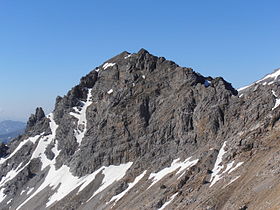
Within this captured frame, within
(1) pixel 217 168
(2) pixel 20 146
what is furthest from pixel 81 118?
(1) pixel 217 168

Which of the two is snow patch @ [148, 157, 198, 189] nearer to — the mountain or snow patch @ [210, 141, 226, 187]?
the mountain

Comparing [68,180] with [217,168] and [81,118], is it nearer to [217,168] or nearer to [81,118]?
[81,118]

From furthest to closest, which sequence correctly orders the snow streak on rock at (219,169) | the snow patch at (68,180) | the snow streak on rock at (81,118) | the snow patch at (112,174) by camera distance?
1. the snow streak on rock at (81,118)
2. the snow patch at (68,180)
3. the snow patch at (112,174)
4. the snow streak on rock at (219,169)

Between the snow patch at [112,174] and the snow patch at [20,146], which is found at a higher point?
the snow patch at [20,146]

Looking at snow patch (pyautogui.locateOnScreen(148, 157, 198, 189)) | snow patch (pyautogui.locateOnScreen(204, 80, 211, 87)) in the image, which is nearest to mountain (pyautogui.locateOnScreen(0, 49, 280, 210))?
snow patch (pyautogui.locateOnScreen(204, 80, 211, 87))

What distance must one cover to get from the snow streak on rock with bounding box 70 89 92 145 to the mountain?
1.78 ft

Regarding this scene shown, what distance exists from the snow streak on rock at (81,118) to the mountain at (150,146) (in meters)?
0.54

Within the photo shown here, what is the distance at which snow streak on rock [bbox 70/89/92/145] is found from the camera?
173900mm

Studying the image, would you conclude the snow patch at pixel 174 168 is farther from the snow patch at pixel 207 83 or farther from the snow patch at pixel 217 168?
the snow patch at pixel 207 83

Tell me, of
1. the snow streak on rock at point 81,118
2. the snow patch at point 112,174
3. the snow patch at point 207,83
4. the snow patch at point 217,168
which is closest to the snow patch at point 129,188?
the snow patch at point 112,174

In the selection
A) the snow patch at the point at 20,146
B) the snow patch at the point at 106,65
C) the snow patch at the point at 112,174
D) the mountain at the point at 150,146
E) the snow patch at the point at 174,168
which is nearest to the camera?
the mountain at the point at 150,146

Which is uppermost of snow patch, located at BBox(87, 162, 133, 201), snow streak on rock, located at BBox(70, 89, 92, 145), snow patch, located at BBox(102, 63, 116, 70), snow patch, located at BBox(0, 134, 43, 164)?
snow patch, located at BBox(102, 63, 116, 70)

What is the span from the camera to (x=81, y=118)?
592ft

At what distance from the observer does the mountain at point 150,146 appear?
9144 cm
